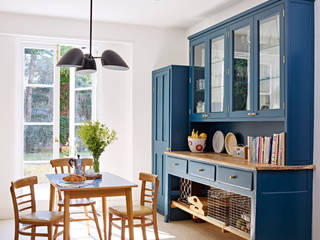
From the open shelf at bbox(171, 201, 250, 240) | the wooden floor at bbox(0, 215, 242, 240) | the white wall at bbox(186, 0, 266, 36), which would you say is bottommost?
the wooden floor at bbox(0, 215, 242, 240)

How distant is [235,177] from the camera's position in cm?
357

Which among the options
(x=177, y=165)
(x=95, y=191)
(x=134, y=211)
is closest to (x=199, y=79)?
(x=177, y=165)

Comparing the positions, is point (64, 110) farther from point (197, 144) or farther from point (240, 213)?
point (240, 213)

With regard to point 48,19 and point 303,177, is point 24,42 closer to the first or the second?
point 48,19

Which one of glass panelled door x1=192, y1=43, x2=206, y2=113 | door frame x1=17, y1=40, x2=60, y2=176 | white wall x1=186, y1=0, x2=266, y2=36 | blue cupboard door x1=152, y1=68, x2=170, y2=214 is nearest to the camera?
white wall x1=186, y1=0, x2=266, y2=36

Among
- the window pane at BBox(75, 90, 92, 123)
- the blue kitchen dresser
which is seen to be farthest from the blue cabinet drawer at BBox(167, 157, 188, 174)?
the window pane at BBox(75, 90, 92, 123)

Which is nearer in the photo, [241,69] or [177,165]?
[241,69]

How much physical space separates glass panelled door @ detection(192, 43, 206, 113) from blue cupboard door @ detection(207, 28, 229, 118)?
18 cm

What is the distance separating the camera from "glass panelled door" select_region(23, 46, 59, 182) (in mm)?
5539

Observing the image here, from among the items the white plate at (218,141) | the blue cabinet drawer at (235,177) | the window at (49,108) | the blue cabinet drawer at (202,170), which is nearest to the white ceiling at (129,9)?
the window at (49,108)

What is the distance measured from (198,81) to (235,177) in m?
1.70

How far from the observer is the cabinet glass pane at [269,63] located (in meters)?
3.44

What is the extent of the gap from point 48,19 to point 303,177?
12.9ft

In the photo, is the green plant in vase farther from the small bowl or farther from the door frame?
the door frame
